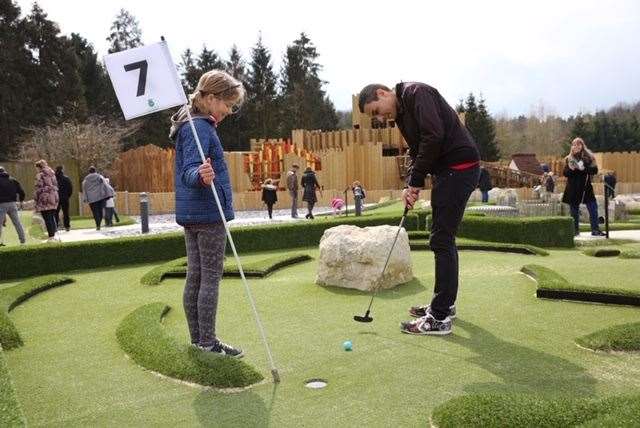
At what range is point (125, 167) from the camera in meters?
36.1

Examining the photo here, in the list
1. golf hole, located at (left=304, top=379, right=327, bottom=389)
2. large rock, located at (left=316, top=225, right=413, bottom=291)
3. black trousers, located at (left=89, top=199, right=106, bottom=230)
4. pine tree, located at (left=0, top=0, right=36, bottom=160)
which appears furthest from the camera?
pine tree, located at (left=0, top=0, right=36, bottom=160)

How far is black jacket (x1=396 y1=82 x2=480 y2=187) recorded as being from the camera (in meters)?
4.47

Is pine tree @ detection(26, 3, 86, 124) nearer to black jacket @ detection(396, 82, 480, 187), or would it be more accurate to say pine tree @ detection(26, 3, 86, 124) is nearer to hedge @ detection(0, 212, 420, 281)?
hedge @ detection(0, 212, 420, 281)

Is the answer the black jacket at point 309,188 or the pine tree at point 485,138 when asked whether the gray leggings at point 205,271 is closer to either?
the black jacket at point 309,188

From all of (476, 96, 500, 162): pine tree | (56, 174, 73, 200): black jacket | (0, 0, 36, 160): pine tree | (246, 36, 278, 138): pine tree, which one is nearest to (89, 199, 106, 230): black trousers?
(56, 174, 73, 200): black jacket

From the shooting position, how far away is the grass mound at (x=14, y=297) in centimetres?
484

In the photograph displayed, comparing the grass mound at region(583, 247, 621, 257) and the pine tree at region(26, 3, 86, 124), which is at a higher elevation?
the pine tree at region(26, 3, 86, 124)

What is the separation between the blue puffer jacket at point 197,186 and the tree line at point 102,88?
37102 mm

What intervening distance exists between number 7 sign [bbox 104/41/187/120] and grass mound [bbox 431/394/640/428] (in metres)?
2.77

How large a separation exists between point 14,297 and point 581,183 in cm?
973

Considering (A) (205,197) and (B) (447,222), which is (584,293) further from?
(A) (205,197)

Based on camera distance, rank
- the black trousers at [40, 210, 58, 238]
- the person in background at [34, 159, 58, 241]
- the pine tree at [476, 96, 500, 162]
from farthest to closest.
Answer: the pine tree at [476, 96, 500, 162] → the black trousers at [40, 210, 58, 238] → the person in background at [34, 159, 58, 241]

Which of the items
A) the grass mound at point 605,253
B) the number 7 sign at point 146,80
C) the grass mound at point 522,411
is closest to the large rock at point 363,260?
the number 7 sign at point 146,80

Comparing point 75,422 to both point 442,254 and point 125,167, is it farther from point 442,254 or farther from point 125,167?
point 125,167
